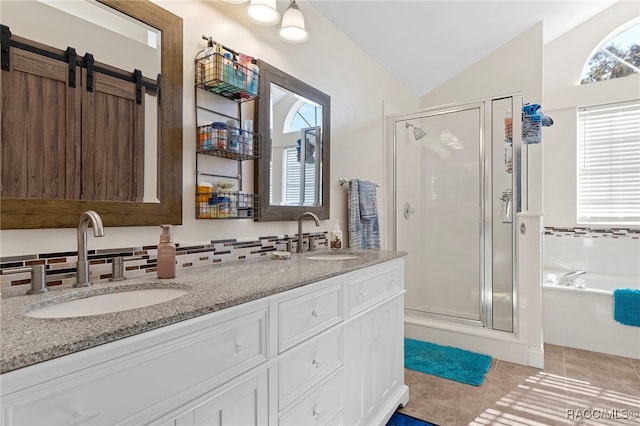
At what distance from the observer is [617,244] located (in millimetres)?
3346

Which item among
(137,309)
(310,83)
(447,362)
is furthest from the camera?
(447,362)

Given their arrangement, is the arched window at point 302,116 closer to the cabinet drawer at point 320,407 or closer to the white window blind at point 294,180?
the white window blind at point 294,180

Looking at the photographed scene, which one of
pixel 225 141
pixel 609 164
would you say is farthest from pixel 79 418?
pixel 609 164

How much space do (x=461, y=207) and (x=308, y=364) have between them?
7.21ft

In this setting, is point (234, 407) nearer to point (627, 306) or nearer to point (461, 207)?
point (461, 207)

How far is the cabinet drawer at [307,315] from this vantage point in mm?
1094

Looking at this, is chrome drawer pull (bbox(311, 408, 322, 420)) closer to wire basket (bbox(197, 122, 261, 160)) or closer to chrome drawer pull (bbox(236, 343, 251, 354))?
chrome drawer pull (bbox(236, 343, 251, 354))

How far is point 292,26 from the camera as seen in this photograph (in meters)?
1.73

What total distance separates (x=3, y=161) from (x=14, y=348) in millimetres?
660

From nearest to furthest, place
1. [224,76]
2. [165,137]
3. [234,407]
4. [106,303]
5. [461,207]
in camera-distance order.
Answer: [234,407]
[106,303]
[165,137]
[224,76]
[461,207]

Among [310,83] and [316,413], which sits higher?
[310,83]

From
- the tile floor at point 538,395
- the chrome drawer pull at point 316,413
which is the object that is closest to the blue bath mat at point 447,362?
the tile floor at point 538,395

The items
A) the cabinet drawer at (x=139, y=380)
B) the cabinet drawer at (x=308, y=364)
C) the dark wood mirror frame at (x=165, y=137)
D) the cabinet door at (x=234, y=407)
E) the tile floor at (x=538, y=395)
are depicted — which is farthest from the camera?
the tile floor at (x=538, y=395)

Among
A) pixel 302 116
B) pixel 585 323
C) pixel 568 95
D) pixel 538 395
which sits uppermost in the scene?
pixel 568 95
